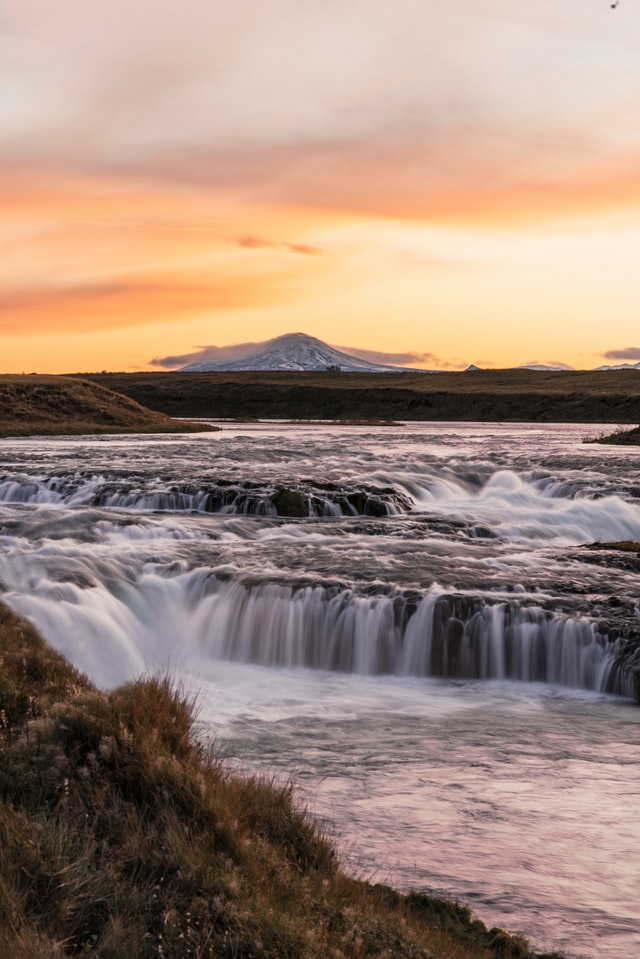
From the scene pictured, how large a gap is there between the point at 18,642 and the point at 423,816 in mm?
4212

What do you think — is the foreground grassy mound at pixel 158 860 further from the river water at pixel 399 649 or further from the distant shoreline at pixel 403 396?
the distant shoreline at pixel 403 396

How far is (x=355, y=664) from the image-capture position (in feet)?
50.3

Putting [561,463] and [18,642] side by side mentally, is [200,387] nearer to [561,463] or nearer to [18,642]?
[561,463]

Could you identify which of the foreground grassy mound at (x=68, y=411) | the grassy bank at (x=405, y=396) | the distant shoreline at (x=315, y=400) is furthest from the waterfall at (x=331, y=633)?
the grassy bank at (x=405, y=396)

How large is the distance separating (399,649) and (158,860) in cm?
1021

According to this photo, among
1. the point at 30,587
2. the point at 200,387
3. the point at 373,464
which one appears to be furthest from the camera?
the point at 200,387

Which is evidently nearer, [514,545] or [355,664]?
[355,664]

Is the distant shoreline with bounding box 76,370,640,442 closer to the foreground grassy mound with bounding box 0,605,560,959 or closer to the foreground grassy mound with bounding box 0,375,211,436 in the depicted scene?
the foreground grassy mound with bounding box 0,375,211,436

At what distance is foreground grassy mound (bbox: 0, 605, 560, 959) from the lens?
15.7 ft

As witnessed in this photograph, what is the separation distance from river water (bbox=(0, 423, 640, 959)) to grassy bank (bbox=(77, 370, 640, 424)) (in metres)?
71.6

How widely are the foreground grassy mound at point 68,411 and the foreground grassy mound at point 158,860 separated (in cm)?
6132

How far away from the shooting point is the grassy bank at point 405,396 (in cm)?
10412

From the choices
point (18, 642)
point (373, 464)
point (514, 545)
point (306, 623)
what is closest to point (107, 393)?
point (373, 464)

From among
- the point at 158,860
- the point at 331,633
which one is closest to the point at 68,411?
the point at 331,633
